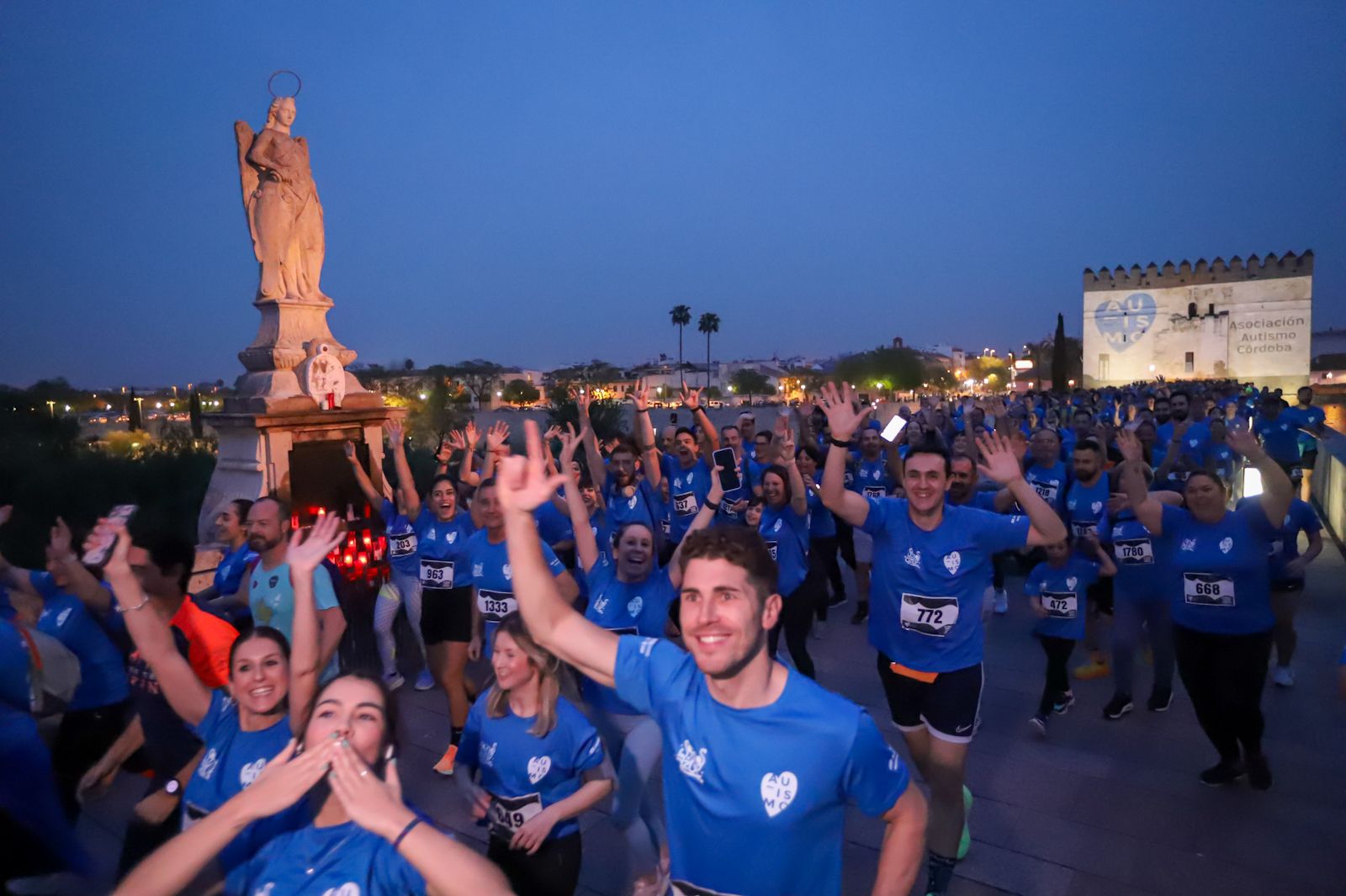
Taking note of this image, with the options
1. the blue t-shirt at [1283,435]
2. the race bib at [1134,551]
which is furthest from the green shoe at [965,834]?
the blue t-shirt at [1283,435]

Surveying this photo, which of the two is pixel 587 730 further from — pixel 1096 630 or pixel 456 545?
pixel 1096 630

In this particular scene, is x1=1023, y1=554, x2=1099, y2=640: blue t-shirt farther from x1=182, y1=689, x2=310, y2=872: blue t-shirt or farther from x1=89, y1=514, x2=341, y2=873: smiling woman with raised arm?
x1=182, y1=689, x2=310, y2=872: blue t-shirt

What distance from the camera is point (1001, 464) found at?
3686 millimetres

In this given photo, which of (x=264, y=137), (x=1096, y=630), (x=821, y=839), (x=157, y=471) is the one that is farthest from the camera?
(x=157, y=471)

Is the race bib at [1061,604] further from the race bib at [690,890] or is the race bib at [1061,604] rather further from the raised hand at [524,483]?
the raised hand at [524,483]

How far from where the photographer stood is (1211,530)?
458 cm

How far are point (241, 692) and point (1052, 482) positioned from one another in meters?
6.67

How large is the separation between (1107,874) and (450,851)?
349 centimetres

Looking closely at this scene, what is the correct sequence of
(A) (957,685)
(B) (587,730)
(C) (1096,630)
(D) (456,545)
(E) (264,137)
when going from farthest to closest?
(E) (264,137)
(C) (1096,630)
(D) (456,545)
(A) (957,685)
(B) (587,730)

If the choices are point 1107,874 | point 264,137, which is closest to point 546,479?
point 1107,874

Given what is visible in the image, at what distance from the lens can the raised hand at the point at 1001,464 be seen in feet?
11.9

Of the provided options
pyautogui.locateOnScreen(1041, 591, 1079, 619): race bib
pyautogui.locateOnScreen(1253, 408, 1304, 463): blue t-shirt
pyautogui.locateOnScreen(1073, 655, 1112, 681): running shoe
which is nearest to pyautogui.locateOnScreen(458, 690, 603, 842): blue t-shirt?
pyautogui.locateOnScreen(1041, 591, 1079, 619): race bib

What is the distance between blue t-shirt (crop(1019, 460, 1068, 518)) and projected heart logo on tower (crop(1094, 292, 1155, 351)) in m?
58.7

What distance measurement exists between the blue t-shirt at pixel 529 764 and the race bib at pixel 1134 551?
4.24 metres
